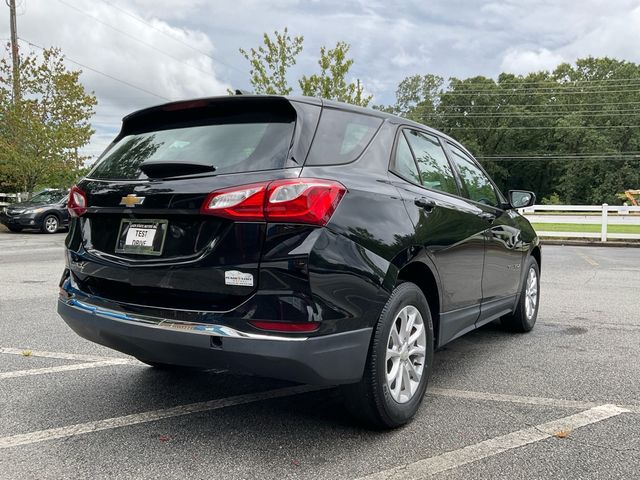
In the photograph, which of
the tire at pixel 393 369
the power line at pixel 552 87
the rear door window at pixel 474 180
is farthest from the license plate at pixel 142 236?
the power line at pixel 552 87

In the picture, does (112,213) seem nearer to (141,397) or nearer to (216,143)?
(216,143)

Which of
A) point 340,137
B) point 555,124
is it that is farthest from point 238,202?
point 555,124

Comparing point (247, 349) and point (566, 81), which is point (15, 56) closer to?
point (247, 349)

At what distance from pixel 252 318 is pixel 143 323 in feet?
1.98

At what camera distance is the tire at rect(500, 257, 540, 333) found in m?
5.21

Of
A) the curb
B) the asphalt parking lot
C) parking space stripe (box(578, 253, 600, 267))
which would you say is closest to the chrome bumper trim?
the asphalt parking lot

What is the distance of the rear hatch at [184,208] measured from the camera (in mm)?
2586

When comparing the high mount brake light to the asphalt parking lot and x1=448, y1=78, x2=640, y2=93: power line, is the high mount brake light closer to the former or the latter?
the asphalt parking lot

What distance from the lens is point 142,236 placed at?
282 cm

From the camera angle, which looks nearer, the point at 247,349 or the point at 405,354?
the point at 247,349

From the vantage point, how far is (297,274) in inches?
97.8

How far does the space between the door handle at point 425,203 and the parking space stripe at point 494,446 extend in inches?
52.5

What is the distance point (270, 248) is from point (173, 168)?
729 millimetres

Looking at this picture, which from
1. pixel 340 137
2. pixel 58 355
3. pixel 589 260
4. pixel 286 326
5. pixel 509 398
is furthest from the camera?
pixel 589 260
